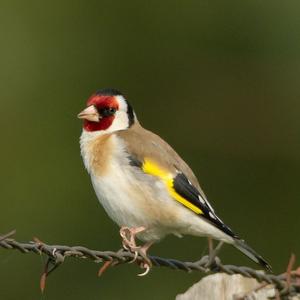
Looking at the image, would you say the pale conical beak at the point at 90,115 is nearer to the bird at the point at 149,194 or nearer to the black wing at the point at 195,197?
the bird at the point at 149,194

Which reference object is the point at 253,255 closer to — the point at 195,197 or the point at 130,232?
the point at 195,197

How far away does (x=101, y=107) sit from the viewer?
21.2 ft

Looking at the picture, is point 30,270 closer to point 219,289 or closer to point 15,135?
point 15,135

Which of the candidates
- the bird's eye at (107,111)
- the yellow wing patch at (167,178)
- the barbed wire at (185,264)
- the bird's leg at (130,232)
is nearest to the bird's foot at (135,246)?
the bird's leg at (130,232)

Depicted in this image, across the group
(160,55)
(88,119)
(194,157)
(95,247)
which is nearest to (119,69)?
(160,55)

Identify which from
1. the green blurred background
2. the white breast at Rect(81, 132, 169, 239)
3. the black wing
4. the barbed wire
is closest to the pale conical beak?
the white breast at Rect(81, 132, 169, 239)

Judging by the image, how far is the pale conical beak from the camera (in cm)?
635

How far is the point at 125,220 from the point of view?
5.86m

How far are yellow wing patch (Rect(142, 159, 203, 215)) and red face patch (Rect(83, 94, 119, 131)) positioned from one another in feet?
1.46

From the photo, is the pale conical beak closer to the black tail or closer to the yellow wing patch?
the yellow wing patch

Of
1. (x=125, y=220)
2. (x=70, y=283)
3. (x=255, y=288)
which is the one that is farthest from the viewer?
(x=70, y=283)

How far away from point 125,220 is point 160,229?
0.17m

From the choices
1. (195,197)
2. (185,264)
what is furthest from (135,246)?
(185,264)

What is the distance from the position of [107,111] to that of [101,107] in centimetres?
3
